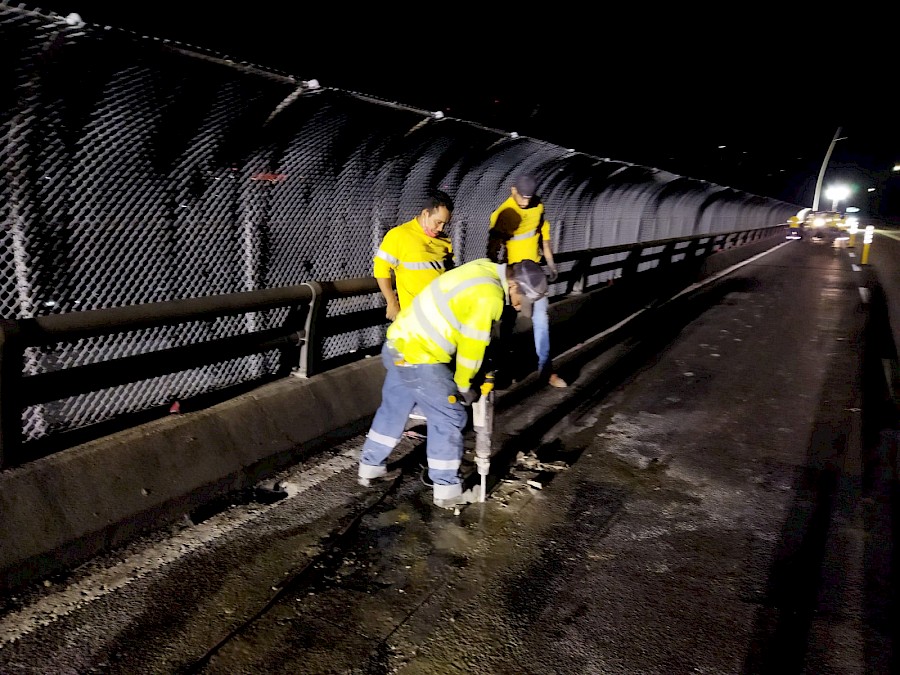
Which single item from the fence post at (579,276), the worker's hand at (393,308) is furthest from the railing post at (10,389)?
the fence post at (579,276)

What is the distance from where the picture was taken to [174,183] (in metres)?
4.41

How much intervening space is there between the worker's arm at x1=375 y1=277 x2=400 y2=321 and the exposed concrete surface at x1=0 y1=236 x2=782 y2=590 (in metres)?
0.67

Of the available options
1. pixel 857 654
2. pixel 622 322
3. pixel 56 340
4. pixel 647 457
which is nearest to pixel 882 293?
pixel 622 322

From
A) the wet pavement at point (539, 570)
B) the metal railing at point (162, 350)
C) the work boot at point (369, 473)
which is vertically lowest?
the wet pavement at point (539, 570)

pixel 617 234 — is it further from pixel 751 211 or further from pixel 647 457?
pixel 751 211

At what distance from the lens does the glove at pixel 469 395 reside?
378 centimetres

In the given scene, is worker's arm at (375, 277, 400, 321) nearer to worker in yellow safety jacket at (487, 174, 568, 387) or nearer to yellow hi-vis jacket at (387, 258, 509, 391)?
yellow hi-vis jacket at (387, 258, 509, 391)

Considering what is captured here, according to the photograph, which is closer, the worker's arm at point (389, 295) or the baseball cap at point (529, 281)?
the baseball cap at point (529, 281)

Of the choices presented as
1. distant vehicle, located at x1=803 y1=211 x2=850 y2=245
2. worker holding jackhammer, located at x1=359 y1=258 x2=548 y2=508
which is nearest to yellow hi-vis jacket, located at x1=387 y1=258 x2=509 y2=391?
worker holding jackhammer, located at x1=359 y1=258 x2=548 y2=508

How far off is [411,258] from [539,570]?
105 inches

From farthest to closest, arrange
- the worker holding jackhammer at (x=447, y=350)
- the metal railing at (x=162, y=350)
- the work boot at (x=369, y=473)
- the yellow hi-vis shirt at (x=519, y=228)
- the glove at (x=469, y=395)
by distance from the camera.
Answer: the yellow hi-vis shirt at (x=519, y=228)
the work boot at (x=369, y=473)
the glove at (x=469, y=395)
the worker holding jackhammer at (x=447, y=350)
the metal railing at (x=162, y=350)

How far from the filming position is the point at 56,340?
326 centimetres

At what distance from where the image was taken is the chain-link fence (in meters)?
3.49

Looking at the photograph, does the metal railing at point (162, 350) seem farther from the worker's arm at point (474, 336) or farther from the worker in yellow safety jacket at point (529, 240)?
the worker in yellow safety jacket at point (529, 240)
